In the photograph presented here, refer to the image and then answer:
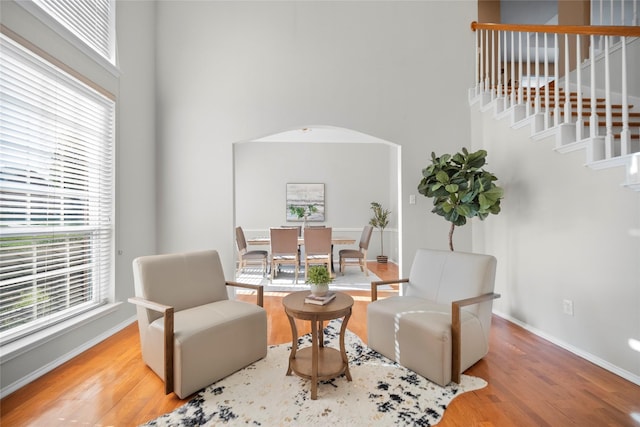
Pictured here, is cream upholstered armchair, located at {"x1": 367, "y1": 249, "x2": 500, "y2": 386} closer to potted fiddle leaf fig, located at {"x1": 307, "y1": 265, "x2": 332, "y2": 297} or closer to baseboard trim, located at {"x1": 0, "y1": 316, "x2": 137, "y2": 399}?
potted fiddle leaf fig, located at {"x1": 307, "y1": 265, "x2": 332, "y2": 297}

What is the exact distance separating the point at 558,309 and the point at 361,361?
5.97ft

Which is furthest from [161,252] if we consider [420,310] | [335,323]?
[420,310]

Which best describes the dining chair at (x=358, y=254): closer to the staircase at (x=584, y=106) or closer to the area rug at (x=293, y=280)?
the area rug at (x=293, y=280)

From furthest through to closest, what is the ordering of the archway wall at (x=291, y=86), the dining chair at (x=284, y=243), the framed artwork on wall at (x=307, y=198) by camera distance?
1. the framed artwork on wall at (x=307, y=198)
2. the dining chair at (x=284, y=243)
3. the archway wall at (x=291, y=86)

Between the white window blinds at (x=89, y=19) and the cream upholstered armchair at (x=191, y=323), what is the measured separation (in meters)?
2.05

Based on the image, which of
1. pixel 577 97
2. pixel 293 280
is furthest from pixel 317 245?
pixel 577 97

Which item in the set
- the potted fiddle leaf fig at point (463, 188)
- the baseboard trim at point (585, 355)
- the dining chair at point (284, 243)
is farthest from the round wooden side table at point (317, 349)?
the dining chair at point (284, 243)

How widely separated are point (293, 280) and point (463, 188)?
3.20 metres

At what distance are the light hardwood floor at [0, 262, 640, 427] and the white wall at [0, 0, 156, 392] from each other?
154mm

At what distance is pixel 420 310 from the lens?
2.32 metres

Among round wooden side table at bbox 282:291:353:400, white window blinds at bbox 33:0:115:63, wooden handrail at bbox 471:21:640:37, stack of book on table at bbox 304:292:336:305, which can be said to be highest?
white window blinds at bbox 33:0:115:63

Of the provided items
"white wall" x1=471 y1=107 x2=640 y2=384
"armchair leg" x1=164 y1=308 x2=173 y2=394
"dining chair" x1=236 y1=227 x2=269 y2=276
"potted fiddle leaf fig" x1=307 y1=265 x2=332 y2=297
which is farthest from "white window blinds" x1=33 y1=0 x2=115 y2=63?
"white wall" x1=471 y1=107 x2=640 y2=384

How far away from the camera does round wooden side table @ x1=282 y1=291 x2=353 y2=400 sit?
6.39 ft

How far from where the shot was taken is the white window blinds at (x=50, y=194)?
2055mm
